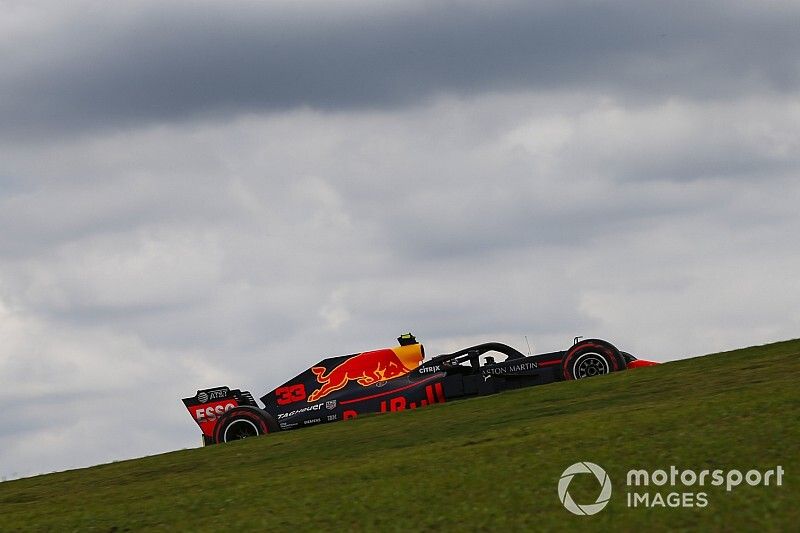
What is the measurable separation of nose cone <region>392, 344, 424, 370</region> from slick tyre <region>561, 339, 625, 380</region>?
2.84 metres

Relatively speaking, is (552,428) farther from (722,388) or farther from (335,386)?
(335,386)

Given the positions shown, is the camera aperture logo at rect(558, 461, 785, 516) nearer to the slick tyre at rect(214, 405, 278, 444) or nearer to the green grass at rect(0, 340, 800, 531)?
the green grass at rect(0, 340, 800, 531)

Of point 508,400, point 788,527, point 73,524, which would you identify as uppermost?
point 508,400

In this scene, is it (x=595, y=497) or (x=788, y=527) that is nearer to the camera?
(x=788, y=527)

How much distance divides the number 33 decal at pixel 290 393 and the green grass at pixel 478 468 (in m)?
3.66

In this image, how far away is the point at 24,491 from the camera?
1484cm

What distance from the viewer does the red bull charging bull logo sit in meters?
20.5

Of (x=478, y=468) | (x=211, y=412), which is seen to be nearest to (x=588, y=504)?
(x=478, y=468)

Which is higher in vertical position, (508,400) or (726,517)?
(508,400)

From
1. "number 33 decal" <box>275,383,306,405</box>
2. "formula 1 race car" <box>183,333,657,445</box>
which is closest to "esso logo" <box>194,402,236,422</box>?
"formula 1 race car" <box>183,333,657,445</box>

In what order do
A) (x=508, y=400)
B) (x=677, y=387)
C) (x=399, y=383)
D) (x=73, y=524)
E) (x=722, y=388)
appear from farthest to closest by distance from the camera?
(x=399, y=383) < (x=508, y=400) < (x=677, y=387) < (x=722, y=388) < (x=73, y=524)

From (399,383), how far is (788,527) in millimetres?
12480

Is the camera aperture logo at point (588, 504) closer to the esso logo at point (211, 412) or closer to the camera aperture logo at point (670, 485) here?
the camera aperture logo at point (670, 485)

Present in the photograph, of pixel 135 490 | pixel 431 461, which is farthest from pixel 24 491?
pixel 431 461
